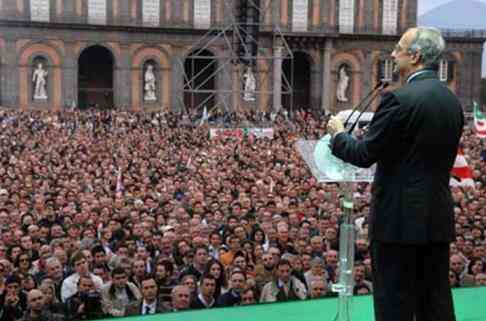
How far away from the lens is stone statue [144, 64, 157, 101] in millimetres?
41312

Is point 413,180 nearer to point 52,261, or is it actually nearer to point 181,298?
point 181,298

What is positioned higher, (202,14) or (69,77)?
(202,14)

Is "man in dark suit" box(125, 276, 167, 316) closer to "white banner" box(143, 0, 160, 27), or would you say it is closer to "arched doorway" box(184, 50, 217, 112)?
"white banner" box(143, 0, 160, 27)

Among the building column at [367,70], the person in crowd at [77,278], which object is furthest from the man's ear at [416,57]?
the building column at [367,70]

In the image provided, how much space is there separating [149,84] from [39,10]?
683 cm

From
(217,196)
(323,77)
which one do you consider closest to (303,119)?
(323,77)

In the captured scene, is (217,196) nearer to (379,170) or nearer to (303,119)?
(379,170)

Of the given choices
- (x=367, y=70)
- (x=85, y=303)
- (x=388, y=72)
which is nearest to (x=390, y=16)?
(x=367, y=70)

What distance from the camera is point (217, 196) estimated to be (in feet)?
43.9

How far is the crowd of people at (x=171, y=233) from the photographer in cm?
776

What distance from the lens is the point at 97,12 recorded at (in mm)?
40594

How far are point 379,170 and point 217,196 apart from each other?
386 inches

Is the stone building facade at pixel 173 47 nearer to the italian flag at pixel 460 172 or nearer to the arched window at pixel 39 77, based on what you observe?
the arched window at pixel 39 77

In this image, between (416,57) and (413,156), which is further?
(416,57)
